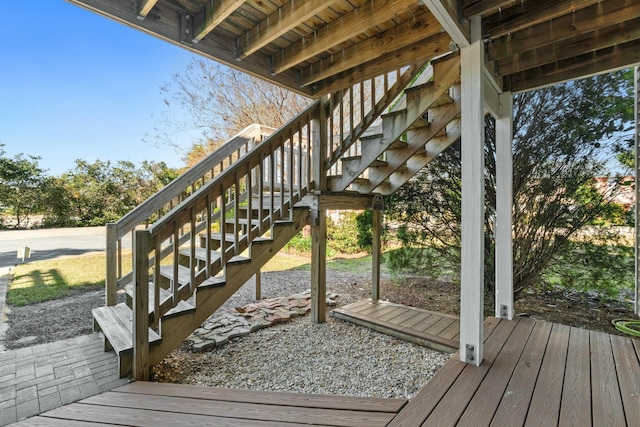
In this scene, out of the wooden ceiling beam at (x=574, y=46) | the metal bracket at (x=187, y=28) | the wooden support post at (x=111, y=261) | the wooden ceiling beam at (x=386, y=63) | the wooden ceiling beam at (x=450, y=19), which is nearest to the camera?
the wooden ceiling beam at (x=450, y=19)

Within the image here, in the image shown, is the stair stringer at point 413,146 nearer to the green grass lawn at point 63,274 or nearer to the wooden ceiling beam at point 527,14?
the wooden ceiling beam at point 527,14

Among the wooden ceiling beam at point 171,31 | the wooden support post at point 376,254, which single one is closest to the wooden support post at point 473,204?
the wooden ceiling beam at point 171,31

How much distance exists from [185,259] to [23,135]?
12.1 metres

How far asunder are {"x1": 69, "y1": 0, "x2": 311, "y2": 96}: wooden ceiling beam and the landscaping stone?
2611 millimetres

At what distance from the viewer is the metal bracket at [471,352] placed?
1.94 meters

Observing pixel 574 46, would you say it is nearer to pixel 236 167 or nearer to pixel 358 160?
pixel 358 160

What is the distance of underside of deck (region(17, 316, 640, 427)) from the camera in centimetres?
142

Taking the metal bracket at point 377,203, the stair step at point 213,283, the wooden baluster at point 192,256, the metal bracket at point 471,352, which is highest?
the metal bracket at point 377,203

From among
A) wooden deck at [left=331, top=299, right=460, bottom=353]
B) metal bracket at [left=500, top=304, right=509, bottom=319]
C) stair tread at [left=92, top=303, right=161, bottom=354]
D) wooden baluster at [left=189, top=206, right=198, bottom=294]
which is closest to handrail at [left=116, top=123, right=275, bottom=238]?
stair tread at [left=92, top=303, right=161, bottom=354]

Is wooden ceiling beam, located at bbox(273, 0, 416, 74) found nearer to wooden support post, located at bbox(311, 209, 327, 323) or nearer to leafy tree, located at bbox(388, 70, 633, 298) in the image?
wooden support post, located at bbox(311, 209, 327, 323)

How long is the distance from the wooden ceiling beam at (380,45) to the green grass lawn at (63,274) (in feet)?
14.6

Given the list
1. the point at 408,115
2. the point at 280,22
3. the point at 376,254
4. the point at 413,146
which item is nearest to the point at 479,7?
the point at 408,115

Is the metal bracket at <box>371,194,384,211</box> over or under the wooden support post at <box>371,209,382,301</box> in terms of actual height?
over

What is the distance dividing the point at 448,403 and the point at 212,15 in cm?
293
